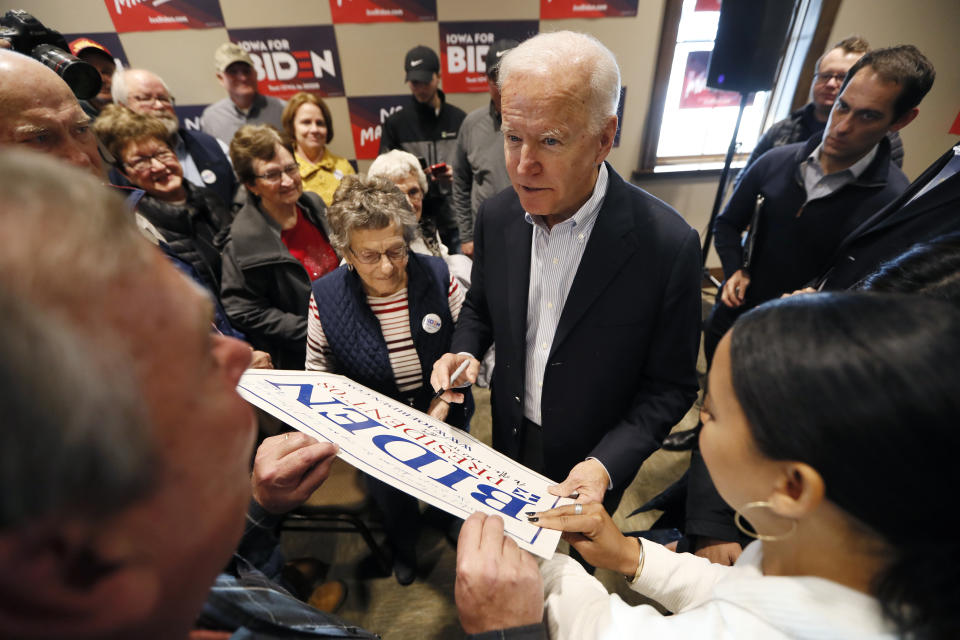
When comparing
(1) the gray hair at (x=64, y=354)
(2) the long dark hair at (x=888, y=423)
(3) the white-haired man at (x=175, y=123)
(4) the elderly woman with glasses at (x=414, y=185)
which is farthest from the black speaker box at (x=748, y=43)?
(1) the gray hair at (x=64, y=354)

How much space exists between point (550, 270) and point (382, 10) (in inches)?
128

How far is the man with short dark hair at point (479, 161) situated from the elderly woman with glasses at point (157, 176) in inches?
64.8

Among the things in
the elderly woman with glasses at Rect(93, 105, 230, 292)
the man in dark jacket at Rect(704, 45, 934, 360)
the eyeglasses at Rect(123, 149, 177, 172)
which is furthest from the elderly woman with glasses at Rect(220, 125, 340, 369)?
the man in dark jacket at Rect(704, 45, 934, 360)

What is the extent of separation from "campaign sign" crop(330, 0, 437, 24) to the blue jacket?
274cm

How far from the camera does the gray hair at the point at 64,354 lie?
26 cm

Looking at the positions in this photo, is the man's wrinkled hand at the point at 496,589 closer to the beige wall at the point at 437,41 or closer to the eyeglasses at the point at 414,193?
the eyeglasses at the point at 414,193

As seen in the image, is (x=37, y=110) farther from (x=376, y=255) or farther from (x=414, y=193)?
(x=414, y=193)

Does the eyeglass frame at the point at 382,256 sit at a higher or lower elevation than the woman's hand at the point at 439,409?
higher

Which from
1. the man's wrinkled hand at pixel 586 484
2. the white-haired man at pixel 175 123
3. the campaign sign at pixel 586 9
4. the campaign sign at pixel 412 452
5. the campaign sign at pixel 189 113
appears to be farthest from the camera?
the campaign sign at pixel 189 113

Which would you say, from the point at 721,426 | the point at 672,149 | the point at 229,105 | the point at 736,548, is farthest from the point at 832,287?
the point at 229,105

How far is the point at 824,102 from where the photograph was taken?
8.51ft

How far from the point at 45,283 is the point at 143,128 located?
227 centimetres

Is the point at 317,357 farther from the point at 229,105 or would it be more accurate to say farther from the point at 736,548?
the point at 229,105

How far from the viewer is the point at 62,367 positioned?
0.88 ft
